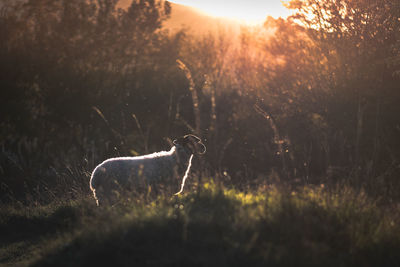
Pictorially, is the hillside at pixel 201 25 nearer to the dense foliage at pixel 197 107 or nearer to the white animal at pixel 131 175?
the dense foliage at pixel 197 107

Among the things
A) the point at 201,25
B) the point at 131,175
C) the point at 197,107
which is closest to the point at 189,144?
the point at 131,175

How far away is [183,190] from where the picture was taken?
905cm

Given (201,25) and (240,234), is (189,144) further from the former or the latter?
(201,25)

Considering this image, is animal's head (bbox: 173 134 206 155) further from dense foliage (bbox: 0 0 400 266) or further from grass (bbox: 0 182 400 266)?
grass (bbox: 0 182 400 266)

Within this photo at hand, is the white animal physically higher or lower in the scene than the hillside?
lower

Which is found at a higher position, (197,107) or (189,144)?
(197,107)

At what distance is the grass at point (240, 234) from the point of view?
505cm

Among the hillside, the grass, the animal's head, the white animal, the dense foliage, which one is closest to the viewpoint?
the grass

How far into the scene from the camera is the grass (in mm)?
5047

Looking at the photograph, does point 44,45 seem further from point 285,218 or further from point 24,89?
point 285,218

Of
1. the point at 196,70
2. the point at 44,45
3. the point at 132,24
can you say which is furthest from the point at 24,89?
the point at 196,70

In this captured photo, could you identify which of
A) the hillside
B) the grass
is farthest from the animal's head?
the hillside

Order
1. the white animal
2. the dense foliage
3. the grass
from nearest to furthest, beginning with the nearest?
1. the grass
2. the white animal
3. the dense foliage

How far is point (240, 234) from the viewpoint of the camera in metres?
5.39
